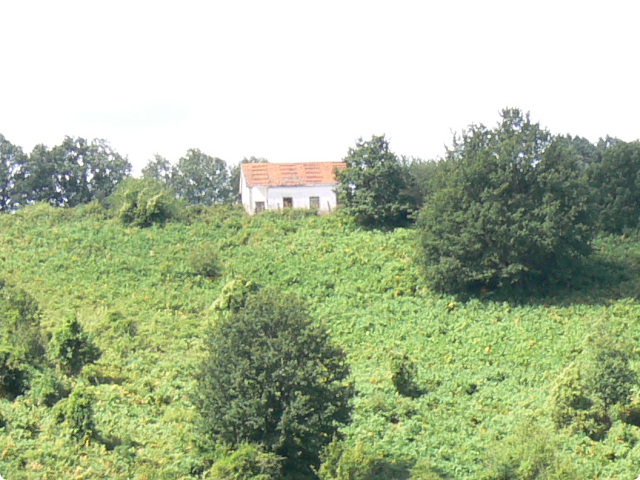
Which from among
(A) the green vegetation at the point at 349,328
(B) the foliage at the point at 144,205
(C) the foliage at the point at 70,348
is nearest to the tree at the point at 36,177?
(A) the green vegetation at the point at 349,328

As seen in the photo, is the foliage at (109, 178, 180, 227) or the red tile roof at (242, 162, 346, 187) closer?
the foliage at (109, 178, 180, 227)

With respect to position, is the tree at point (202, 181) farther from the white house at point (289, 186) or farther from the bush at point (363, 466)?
the bush at point (363, 466)

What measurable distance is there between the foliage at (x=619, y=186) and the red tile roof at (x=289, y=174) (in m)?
13.0

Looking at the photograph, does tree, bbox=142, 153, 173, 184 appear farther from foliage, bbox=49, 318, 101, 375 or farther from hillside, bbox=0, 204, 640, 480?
foliage, bbox=49, 318, 101, 375

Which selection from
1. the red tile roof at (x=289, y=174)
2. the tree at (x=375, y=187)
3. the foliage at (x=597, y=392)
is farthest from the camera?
the red tile roof at (x=289, y=174)

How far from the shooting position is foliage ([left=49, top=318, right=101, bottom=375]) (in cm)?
2075

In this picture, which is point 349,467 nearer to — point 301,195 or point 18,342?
point 18,342

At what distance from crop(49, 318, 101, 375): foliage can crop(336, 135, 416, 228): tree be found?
1520 centimetres

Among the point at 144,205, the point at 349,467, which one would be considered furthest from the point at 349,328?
the point at 144,205

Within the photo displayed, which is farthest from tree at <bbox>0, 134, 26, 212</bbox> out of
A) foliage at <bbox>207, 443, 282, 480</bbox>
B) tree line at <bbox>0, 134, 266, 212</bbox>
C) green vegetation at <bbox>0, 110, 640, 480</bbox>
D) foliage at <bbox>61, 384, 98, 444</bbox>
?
foliage at <bbox>207, 443, 282, 480</bbox>

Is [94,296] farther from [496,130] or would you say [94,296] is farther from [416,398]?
[496,130]

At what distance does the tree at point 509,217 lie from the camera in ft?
85.1

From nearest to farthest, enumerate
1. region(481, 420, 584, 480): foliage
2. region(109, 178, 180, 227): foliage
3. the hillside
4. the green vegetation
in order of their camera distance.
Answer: region(481, 420, 584, 480): foliage
the green vegetation
the hillside
region(109, 178, 180, 227): foliage

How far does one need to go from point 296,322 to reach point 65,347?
8.39 meters
